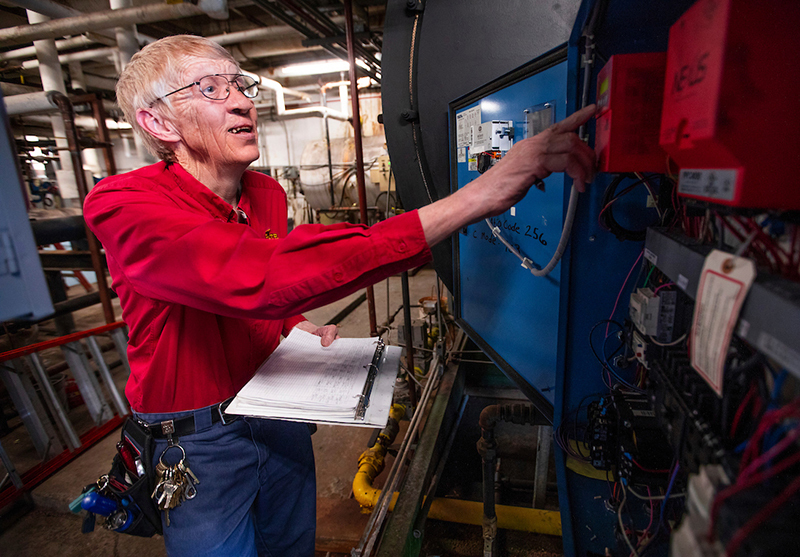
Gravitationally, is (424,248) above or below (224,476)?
above

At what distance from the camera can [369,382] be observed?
0.96 m

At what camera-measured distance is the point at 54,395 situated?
2477 millimetres

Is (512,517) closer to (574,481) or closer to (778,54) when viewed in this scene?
(574,481)

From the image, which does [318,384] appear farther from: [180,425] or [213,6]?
[213,6]

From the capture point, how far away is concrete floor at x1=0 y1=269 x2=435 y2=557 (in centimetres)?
188

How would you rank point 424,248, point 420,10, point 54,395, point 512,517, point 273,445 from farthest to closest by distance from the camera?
point 54,395
point 512,517
point 420,10
point 273,445
point 424,248

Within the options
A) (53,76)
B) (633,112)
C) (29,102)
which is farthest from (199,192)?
(53,76)

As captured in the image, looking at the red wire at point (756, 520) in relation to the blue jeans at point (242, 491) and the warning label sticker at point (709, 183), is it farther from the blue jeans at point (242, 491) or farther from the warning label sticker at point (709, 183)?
the blue jeans at point (242, 491)

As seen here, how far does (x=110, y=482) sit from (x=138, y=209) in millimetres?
760

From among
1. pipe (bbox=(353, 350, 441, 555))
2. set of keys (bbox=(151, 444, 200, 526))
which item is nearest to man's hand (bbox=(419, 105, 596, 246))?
set of keys (bbox=(151, 444, 200, 526))

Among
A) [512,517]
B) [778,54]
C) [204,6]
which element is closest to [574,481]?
[512,517]

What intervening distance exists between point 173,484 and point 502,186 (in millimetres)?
963

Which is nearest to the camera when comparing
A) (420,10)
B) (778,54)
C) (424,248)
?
(778,54)

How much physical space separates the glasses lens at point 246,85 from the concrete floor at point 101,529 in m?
1.73
